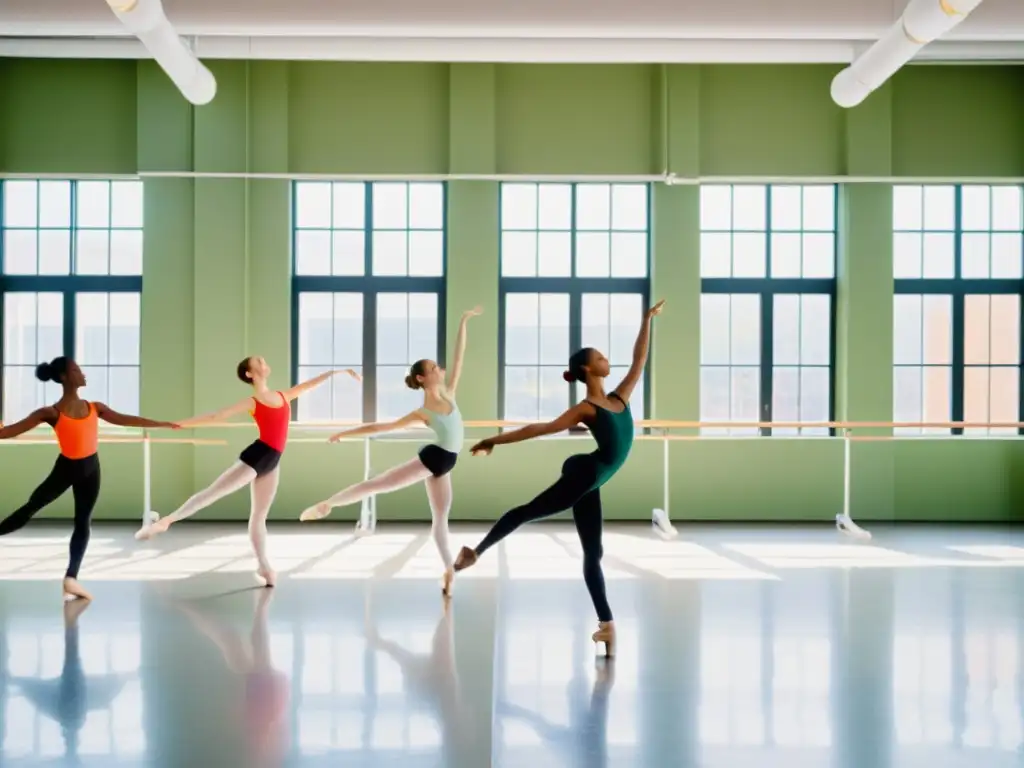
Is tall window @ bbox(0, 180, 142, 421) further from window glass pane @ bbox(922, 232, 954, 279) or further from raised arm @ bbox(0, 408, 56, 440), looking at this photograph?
window glass pane @ bbox(922, 232, 954, 279)

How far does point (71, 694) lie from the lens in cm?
354

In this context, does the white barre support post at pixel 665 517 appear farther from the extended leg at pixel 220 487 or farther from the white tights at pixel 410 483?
the extended leg at pixel 220 487

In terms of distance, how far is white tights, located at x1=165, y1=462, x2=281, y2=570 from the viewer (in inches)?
217

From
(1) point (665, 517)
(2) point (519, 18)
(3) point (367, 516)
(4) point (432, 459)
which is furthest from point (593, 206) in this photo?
(4) point (432, 459)

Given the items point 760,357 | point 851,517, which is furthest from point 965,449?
point 760,357

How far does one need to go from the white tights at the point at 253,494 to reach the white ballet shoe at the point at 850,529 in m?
5.04

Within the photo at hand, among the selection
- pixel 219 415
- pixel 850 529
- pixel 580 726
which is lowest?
pixel 850 529

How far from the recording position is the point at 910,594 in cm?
555

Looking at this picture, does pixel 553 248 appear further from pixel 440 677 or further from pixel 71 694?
pixel 71 694

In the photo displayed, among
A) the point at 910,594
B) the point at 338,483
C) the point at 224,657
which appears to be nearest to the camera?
the point at 224,657

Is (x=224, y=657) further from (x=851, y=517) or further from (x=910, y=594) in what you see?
(x=851, y=517)

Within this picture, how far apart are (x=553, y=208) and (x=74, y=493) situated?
546 cm

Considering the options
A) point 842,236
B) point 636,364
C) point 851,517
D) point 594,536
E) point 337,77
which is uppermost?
point 337,77

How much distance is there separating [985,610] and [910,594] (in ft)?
1.55
